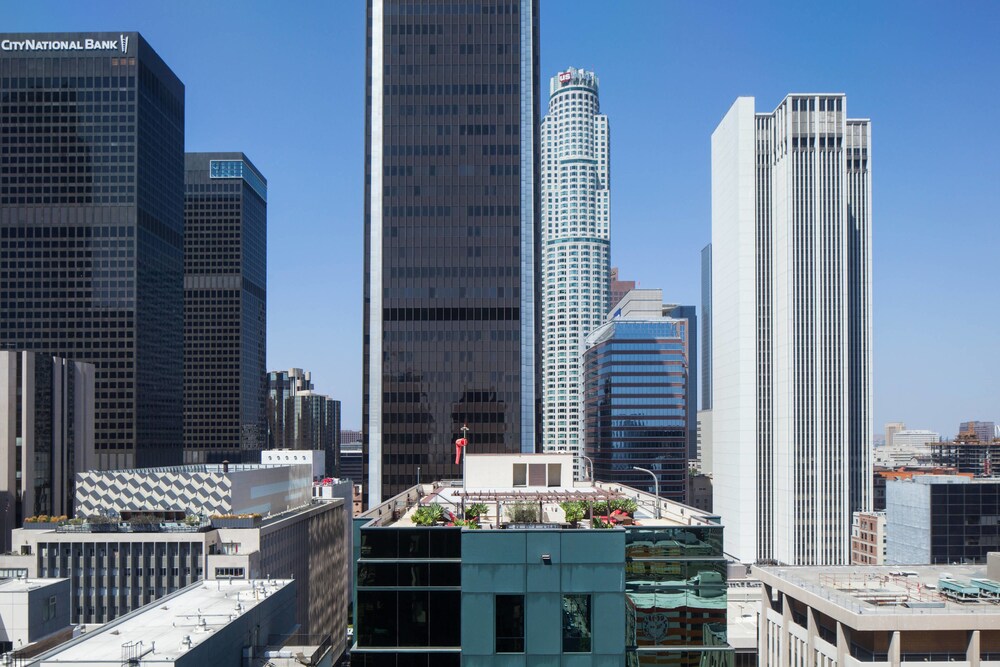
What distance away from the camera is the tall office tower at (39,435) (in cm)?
14862

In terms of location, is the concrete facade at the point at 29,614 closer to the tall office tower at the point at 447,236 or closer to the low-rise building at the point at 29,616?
the low-rise building at the point at 29,616

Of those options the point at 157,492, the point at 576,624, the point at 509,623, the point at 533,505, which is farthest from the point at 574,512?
the point at 157,492

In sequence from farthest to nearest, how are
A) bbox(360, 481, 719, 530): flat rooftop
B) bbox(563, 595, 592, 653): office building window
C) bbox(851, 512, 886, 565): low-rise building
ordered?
1. bbox(851, 512, 886, 565): low-rise building
2. bbox(360, 481, 719, 530): flat rooftop
3. bbox(563, 595, 592, 653): office building window

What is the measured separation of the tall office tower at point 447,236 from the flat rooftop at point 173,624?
242ft

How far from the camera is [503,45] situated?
6235 inches

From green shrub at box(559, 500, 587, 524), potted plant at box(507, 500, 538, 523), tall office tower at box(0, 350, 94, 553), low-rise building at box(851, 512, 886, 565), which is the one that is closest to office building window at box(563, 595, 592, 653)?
potted plant at box(507, 500, 538, 523)

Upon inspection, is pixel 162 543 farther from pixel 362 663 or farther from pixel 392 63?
pixel 392 63

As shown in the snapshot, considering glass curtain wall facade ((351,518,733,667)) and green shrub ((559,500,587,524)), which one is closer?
glass curtain wall facade ((351,518,733,667))

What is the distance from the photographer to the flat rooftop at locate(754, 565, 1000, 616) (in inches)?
2640

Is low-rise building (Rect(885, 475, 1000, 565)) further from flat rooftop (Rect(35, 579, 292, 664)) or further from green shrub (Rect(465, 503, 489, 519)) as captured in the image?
green shrub (Rect(465, 503, 489, 519))

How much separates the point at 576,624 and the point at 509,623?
398cm

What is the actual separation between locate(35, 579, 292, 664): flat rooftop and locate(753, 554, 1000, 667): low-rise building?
47.3 m

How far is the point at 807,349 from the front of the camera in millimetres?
191250

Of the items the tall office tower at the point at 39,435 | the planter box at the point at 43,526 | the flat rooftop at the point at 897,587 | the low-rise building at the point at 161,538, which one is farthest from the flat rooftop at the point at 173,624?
the tall office tower at the point at 39,435
